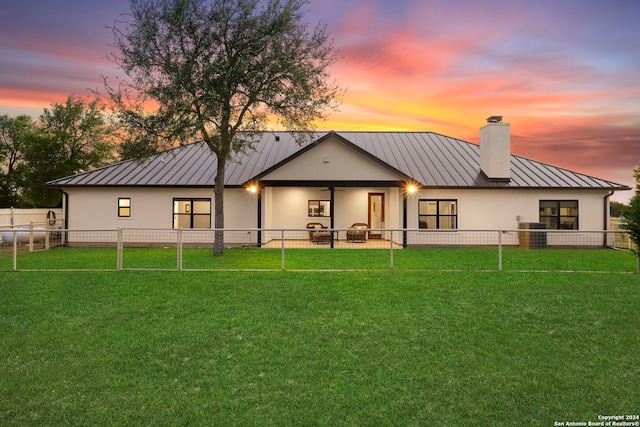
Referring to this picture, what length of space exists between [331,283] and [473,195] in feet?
44.5

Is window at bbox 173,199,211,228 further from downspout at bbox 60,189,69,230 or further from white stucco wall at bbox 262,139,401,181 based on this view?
downspout at bbox 60,189,69,230

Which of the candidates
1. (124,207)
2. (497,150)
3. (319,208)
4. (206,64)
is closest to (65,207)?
(124,207)

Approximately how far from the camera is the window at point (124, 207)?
2123cm

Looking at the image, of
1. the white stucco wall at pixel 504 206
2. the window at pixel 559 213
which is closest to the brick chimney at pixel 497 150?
the white stucco wall at pixel 504 206

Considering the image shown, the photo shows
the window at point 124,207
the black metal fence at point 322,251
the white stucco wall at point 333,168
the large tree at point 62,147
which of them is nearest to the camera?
the black metal fence at point 322,251

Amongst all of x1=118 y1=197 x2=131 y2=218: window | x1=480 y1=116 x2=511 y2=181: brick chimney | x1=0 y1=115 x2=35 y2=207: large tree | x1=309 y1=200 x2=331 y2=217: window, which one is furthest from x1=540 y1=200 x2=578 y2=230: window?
x1=0 y1=115 x2=35 y2=207: large tree

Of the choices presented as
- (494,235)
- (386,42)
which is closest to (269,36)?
(386,42)

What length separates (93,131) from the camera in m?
42.8

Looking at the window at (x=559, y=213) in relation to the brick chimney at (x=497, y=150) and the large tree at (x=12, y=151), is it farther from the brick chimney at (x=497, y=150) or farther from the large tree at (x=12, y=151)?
the large tree at (x=12, y=151)

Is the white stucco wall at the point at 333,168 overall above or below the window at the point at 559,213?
above

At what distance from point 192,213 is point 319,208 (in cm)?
714

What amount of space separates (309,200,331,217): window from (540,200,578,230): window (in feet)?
37.3

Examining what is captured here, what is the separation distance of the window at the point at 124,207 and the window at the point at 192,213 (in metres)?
2.46

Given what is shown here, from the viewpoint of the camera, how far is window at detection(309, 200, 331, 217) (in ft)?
77.3
